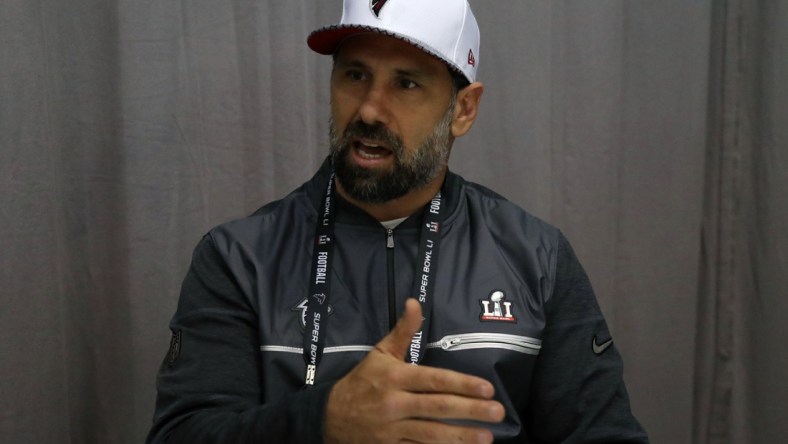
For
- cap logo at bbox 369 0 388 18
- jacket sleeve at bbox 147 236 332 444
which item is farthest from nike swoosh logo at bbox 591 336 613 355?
cap logo at bbox 369 0 388 18

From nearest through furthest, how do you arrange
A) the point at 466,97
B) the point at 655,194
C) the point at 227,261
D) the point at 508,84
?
the point at 227,261 < the point at 466,97 < the point at 508,84 < the point at 655,194

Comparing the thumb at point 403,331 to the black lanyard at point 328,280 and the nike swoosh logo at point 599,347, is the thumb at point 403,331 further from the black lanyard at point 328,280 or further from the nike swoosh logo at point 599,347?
the nike swoosh logo at point 599,347

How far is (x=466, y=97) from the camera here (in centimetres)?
138

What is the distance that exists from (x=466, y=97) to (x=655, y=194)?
88 cm

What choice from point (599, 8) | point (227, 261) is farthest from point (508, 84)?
point (227, 261)

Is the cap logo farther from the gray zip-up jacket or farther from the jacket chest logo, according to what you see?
the jacket chest logo

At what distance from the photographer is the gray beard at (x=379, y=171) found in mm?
1271

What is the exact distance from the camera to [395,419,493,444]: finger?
0.95 m

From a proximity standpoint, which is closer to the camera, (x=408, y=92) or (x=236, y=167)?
(x=408, y=92)

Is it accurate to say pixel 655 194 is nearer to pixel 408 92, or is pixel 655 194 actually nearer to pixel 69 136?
pixel 408 92

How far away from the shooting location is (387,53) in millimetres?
1263

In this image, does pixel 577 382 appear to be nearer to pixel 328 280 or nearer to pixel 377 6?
pixel 328 280

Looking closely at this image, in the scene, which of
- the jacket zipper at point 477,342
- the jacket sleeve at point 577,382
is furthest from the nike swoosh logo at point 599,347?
the jacket zipper at point 477,342

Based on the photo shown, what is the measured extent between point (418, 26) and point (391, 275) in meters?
0.39
